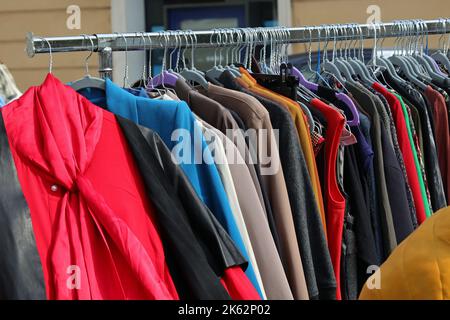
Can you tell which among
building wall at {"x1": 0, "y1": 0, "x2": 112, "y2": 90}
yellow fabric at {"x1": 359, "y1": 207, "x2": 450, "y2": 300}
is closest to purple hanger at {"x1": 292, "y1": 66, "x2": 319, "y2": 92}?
yellow fabric at {"x1": 359, "y1": 207, "x2": 450, "y2": 300}

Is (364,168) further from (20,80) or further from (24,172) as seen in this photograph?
(20,80)

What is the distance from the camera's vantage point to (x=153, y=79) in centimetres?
279

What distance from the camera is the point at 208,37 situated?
9.50ft

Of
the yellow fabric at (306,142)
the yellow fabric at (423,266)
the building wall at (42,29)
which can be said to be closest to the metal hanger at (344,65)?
the yellow fabric at (306,142)

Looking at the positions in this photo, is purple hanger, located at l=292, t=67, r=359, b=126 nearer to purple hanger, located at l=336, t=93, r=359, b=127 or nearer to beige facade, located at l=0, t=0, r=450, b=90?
purple hanger, located at l=336, t=93, r=359, b=127

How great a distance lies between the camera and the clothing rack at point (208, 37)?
2725 mm

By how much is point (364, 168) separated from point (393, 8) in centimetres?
479

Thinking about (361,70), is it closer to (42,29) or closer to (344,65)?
(344,65)

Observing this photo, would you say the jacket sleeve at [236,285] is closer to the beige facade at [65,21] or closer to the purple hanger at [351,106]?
the purple hanger at [351,106]

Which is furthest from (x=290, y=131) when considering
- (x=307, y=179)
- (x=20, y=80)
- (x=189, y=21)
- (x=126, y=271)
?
(x=189, y=21)

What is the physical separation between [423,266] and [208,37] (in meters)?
1.41

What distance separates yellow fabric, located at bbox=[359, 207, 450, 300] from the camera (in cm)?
169

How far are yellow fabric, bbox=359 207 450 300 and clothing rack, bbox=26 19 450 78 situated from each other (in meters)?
1.33

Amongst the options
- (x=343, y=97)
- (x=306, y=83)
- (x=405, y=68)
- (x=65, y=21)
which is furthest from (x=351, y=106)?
(x=65, y=21)
